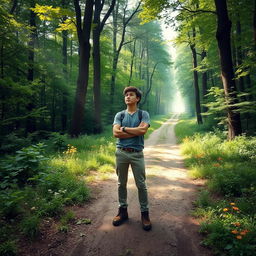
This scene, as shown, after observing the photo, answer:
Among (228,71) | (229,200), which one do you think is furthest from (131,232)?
(228,71)

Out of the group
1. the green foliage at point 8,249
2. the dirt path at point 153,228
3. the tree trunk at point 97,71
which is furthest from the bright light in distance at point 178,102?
the green foliage at point 8,249

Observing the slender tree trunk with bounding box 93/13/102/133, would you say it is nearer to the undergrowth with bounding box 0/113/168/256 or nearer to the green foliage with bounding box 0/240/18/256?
the undergrowth with bounding box 0/113/168/256

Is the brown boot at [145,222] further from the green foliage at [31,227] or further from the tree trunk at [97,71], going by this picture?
the tree trunk at [97,71]

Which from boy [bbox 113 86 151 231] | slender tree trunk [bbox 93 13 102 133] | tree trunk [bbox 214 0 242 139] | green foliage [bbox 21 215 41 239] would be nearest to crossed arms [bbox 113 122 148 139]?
boy [bbox 113 86 151 231]

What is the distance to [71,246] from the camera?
288 centimetres

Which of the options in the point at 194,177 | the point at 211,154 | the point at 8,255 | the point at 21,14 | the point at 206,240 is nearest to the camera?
the point at 8,255

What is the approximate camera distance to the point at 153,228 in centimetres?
327

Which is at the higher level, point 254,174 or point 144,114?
point 144,114

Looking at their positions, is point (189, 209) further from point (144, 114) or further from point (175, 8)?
point (175, 8)

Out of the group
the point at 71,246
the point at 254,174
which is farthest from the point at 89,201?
the point at 254,174

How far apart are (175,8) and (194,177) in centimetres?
840

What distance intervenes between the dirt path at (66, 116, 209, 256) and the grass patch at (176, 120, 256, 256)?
0.28 metres

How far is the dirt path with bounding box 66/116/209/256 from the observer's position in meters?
2.74

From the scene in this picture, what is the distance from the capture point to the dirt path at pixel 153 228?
8.98 ft
